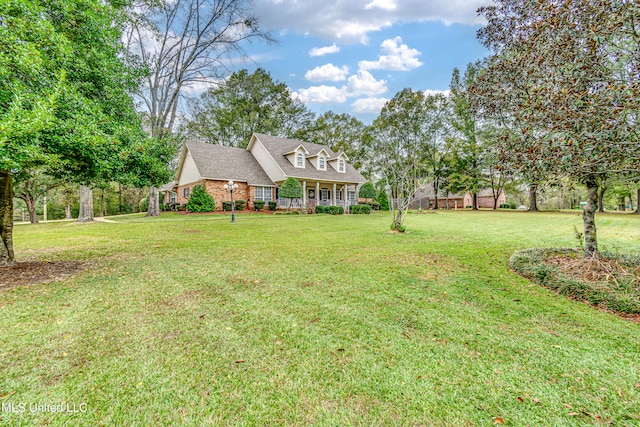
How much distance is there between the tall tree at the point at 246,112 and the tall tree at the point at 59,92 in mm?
27106

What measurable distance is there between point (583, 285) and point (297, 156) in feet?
71.6

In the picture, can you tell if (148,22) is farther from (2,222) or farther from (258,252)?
(258,252)

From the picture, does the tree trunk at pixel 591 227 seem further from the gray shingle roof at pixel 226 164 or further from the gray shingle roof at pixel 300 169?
the gray shingle roof at pixel 226 164

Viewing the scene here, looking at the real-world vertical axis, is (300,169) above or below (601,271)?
above

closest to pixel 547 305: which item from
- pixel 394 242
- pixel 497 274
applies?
pixel 497 274

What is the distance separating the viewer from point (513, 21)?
18.1 feet

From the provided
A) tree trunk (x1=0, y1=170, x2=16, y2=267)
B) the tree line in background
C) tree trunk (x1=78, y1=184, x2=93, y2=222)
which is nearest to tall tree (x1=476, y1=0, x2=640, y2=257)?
the tree line in background

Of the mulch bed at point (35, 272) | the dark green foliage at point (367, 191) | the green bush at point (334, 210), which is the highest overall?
the dark green foliage at point (367, 191)

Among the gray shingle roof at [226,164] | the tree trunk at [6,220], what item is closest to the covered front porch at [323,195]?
the gray shingle roof at [226,164]

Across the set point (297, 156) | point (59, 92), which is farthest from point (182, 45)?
point (59, 92)

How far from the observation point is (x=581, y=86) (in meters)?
3.90

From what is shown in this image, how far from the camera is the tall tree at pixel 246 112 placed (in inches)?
1256

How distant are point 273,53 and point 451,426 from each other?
2089cm

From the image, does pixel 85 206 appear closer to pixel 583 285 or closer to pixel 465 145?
pixel 583 285
